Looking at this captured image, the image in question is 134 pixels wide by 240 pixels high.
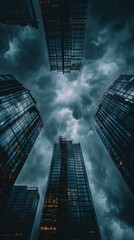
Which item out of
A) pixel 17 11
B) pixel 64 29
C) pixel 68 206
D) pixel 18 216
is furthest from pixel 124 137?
pixel 18 216

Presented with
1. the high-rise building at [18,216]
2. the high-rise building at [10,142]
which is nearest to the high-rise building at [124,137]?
the high-rise building at [10,142]

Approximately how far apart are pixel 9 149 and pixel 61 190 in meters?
41.7

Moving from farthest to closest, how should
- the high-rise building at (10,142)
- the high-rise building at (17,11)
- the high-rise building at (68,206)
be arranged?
1. the high-rise building at (68,206)
2. the high-rise building at (10,142)
3. the high-rise building at (17,11)

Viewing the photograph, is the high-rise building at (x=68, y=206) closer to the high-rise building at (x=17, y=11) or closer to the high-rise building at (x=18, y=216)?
the high-rise building at (x=18, y=216)

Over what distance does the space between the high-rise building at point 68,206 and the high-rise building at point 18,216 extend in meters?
34.2

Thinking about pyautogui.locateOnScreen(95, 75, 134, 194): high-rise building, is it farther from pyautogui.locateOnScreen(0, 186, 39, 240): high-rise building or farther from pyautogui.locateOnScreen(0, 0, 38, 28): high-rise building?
pyautogui.locateOnScreen(0, 186, 39, 240): high-rise building

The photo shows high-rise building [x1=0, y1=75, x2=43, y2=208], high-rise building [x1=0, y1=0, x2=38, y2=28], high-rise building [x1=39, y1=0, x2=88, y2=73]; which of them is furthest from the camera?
high-rise building [x1=39, y1=0, x2=88, y2=73]

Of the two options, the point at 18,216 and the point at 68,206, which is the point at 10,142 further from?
the point at 18,216

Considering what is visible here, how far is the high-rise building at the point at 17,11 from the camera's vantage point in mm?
24406

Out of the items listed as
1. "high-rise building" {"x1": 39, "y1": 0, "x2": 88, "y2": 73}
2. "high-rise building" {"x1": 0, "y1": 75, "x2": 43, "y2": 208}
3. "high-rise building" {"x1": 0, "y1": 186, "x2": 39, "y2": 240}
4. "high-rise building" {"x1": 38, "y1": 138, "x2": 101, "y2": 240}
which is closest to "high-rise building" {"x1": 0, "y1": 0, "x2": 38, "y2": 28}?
"high-rise building" {"x1": 39, "y1": 0, "x2": 88, "y2": 73}

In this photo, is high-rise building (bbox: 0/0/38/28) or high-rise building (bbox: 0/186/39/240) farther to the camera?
high-rise building (bbox: 0/186/39/240)

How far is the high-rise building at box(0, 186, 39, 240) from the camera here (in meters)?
76.1

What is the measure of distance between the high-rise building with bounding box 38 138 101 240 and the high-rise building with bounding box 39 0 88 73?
64.5m

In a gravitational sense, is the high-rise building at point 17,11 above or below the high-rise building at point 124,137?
above
